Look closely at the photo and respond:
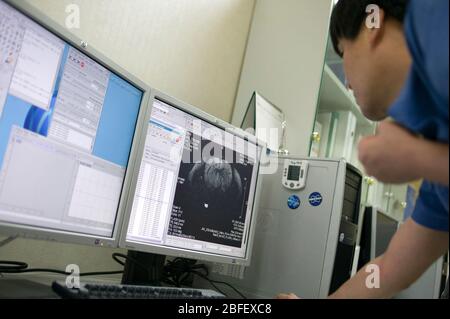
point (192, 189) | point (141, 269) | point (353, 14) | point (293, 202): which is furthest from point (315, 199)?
point (353, 14)

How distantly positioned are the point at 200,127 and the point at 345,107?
4.13ft

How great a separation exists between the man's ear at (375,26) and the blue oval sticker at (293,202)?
70cm

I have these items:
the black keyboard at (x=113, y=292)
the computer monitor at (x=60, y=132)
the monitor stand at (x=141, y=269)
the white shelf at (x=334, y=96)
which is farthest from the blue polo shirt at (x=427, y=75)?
the white shelf at (x=334, y=96)

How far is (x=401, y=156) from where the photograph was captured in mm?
392

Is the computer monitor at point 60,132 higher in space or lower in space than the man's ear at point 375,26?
lower

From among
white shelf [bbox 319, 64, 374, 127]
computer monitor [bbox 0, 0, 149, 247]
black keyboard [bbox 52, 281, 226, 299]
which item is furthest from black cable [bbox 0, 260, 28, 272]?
white shelf [bbox 319, 64, 374, 127]

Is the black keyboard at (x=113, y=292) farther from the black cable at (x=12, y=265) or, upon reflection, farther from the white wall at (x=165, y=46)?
the white wall at (x=165, y=46)

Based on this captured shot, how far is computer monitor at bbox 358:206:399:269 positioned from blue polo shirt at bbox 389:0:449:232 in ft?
4.30

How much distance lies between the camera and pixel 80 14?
1151mm

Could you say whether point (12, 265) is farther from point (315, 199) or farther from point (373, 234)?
point (373, 234)

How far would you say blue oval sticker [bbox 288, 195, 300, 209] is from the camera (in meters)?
1.26

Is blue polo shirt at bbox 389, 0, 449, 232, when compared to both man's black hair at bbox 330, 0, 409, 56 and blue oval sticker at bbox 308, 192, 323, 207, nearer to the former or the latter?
man's black hair at bbox 330, 0, 409, 56

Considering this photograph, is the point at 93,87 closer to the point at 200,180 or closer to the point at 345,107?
the point at 200,180

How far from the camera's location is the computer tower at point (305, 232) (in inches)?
46.2
